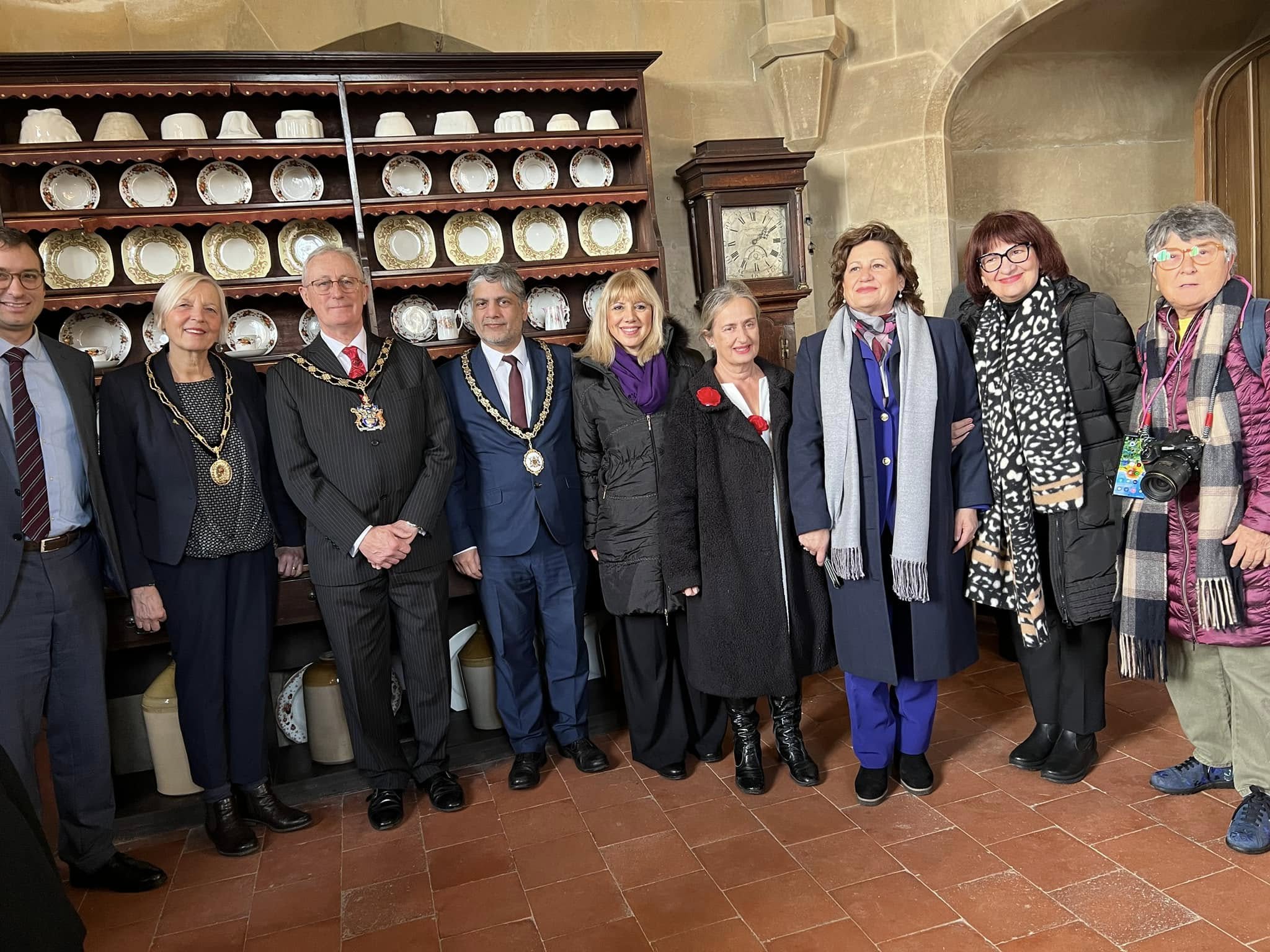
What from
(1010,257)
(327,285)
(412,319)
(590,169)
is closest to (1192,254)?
(1010,257)

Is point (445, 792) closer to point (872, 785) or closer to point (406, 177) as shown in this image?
point (872, 785)

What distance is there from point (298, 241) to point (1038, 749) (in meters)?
3.46

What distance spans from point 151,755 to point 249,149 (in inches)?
90.8

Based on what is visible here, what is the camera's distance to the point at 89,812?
2.73m

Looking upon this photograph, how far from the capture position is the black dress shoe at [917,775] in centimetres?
291

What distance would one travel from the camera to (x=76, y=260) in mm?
3758

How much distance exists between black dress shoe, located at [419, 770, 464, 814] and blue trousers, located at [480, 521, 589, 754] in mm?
250

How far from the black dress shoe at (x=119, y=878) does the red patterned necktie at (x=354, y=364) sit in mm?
1588

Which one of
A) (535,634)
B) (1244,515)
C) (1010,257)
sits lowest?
(535,634)

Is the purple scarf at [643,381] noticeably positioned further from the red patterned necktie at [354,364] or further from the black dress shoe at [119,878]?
the black dress shoe at [119,878]

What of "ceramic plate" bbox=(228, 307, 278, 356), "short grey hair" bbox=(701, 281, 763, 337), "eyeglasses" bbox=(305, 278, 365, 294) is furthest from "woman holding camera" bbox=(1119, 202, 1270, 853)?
"ceramic plate" bbox=(228, 307, 278, 356)

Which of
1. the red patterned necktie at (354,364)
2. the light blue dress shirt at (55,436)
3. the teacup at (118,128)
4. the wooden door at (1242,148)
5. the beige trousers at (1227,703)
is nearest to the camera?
the beige trousers at (1227,703)

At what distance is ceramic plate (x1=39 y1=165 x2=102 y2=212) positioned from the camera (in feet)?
12.2

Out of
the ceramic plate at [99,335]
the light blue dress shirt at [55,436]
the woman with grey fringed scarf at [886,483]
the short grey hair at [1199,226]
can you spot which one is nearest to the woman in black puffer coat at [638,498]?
the woman with grey fringed scarf at [886,483]
